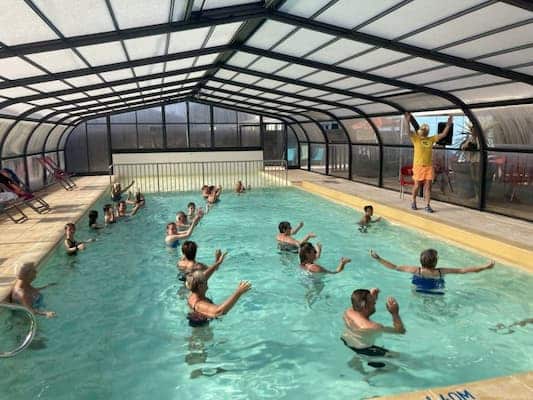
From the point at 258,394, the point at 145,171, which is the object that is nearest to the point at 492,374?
the point at 258,394

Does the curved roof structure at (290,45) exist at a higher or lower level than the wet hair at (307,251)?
higher

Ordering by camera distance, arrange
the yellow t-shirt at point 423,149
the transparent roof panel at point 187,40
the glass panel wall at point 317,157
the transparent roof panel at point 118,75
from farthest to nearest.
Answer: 1. the glass panel wall at point 317,157
2. the yellow t-shirt at point 423,149
3. the transparent roof panel at point 118,75
4. the transparent roof panel at point 187,40

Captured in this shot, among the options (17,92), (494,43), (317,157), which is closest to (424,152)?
(494,43)

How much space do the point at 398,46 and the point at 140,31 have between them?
4343mm

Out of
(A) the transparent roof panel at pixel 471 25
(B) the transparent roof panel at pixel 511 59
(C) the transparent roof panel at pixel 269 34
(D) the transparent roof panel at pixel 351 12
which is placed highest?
(C) the transparent roof panel at pixel 269 34

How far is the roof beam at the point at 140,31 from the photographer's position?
5.67 meters

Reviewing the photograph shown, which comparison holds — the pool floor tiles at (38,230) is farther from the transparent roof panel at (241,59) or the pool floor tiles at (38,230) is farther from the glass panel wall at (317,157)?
the glass panel wall at (317,157)

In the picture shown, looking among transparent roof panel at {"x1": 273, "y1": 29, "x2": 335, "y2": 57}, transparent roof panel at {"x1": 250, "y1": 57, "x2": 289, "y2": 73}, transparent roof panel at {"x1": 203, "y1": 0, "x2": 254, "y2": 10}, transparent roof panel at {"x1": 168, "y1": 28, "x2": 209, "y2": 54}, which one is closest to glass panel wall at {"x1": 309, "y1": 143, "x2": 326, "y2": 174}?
transparent roof panel at {"x1": 250, "y1": 57, "x2": 289, "y2": 73}

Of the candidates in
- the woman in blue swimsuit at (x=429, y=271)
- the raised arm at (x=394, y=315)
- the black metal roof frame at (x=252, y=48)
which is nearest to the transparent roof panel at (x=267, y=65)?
the black metal roof frame at (x=252, y=48)

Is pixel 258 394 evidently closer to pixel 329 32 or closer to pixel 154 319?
pixel 154 319

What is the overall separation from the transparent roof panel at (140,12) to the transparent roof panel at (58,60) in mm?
1399

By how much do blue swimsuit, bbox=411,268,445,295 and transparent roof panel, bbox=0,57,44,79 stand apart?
6.79m

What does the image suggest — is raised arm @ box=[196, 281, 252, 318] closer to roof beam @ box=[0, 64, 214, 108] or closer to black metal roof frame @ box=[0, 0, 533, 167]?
black metal roof frame @ box=[0, 0, 533, 167]

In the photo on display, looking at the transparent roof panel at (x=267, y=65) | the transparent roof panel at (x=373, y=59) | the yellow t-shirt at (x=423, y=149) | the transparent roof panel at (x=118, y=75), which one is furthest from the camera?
the transparent roof panel at (x=267, y=65)
